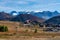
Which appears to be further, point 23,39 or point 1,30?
point 1,30

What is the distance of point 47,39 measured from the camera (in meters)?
44.7

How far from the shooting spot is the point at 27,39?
43.2 meters

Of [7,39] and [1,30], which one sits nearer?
[7,39]

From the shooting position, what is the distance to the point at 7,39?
42.7 m

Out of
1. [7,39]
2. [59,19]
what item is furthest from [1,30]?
[59,19]

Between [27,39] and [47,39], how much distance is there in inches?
153

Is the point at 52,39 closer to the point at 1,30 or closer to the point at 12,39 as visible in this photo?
the point at 12,39

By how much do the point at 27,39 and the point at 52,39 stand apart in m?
4.79

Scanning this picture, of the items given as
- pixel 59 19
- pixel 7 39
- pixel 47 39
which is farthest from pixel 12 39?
pixel 59 19

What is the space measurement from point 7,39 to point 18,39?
1897mm

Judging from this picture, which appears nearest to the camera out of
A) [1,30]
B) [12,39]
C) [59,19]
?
[12,39]

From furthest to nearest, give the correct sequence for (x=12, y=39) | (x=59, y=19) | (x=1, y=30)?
(x=59, y=19)
(x=1, y=30)
(x=12, y=39)

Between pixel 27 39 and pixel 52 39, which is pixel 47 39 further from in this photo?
pixel 27 39

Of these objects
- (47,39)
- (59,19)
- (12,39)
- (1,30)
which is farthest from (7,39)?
(59,19)
